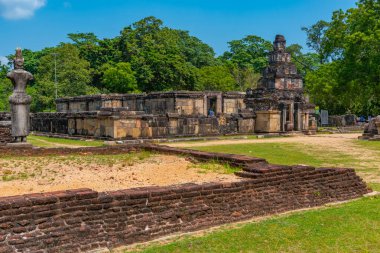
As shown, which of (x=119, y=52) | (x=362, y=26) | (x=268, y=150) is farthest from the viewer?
(x=119, y=52)

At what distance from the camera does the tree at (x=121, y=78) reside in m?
39.6

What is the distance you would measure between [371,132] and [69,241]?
19565 mm

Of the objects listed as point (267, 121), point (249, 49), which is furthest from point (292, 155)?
point (249, 49)

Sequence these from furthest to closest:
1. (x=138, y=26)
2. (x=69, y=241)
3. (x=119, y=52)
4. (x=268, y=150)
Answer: (x=138, y=26), (x=119, y=52), (x=268, y=150), (x=69, y=241)

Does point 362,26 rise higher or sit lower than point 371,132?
higher

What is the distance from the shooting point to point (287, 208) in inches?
273

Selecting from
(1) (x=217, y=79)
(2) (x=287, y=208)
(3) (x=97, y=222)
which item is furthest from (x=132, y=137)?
(1) (x=217, y=79)

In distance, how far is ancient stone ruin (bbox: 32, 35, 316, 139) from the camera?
19.6m

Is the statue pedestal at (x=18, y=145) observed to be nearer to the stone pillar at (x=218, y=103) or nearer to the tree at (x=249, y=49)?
the stone pillar at (x=218, y=103)

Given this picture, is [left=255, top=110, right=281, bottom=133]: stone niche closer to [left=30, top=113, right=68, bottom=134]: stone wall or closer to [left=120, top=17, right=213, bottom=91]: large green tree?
[left=30, top=113, right=68, bottom=134]: stone wall

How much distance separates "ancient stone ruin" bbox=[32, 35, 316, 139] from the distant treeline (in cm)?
399

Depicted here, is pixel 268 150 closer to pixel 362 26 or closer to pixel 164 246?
pixel 164 246

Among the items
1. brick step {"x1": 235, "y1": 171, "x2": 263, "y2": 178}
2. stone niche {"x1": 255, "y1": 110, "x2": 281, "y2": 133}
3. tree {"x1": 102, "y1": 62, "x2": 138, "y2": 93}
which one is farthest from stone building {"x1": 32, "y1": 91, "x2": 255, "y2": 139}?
brick step {"x1": 235, "y1": 171, "x2": 263, "y2": 178}

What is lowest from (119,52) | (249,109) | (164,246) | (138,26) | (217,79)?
(164,246)
